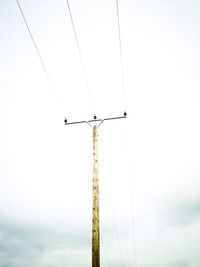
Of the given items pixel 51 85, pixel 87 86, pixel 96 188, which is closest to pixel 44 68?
pixel 51 85

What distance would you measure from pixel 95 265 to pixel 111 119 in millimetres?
5845

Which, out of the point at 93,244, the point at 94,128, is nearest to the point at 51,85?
the point at 94,128

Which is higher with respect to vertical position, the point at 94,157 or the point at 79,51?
the point at 79,51

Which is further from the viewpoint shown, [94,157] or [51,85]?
[51,85]

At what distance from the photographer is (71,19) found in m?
8.46

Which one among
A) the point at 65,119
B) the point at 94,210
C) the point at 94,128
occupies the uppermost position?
the point at 65,119

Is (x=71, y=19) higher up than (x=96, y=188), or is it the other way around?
(x=71, y=19)

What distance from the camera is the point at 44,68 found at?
11.0m

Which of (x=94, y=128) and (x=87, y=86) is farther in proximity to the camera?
(x=87, y=86)

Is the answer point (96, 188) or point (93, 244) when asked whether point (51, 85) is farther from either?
point (93, 244)

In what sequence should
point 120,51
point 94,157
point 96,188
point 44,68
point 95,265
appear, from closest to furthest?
point 95,265 → point 96,188 → point 94,157 → point 120,51 → point 44,68

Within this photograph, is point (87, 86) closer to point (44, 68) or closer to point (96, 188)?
point (44, 68)

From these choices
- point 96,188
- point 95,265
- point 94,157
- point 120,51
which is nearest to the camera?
point 95,265

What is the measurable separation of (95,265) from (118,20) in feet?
27.1
